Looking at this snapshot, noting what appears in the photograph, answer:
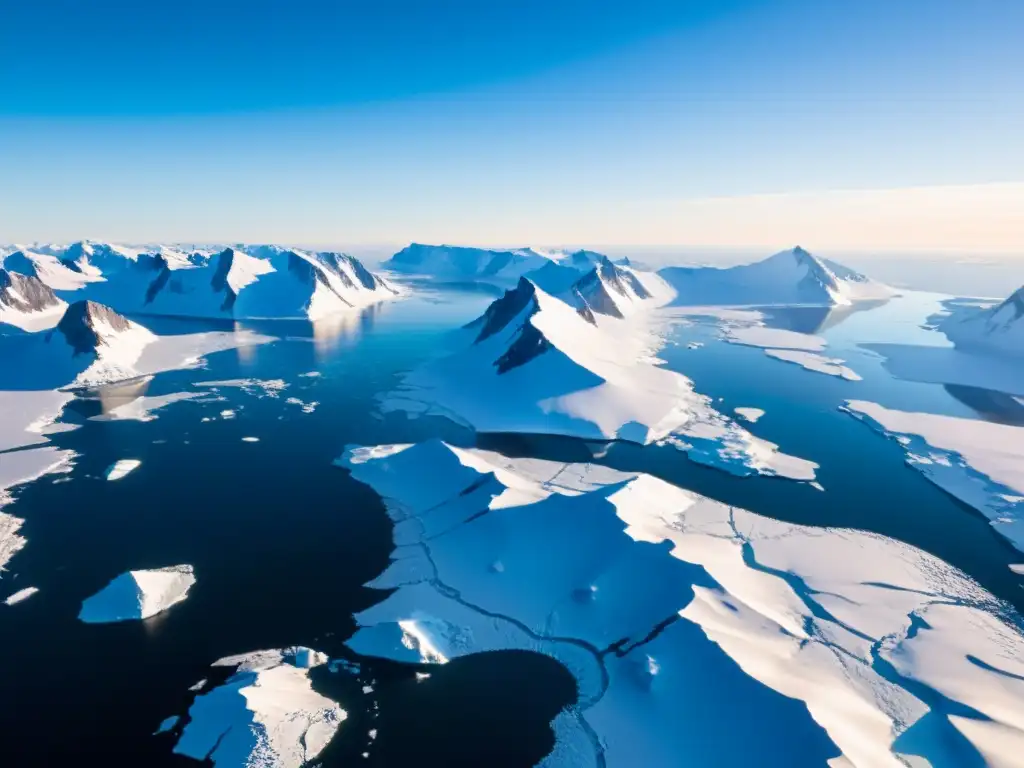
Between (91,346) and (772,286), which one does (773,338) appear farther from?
(91,346)

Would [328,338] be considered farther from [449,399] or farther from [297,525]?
[297,525]

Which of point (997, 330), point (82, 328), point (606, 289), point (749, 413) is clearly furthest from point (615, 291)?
point (82, 328)

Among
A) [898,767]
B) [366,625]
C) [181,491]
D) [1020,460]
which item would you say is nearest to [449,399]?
[181,491]

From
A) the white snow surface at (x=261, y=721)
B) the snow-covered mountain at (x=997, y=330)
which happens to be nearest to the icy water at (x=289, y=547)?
the white snow surface at (x=261, y=721)

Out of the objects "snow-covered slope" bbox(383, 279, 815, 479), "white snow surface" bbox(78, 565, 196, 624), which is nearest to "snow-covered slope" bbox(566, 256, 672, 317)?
"snow-covered slope" bbox(383, 279, 815, 479)

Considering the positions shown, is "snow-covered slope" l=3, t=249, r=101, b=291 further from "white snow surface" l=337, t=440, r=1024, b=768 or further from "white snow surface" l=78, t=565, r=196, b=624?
"white snow surface" l=337, t=440, r=1024, b=768
